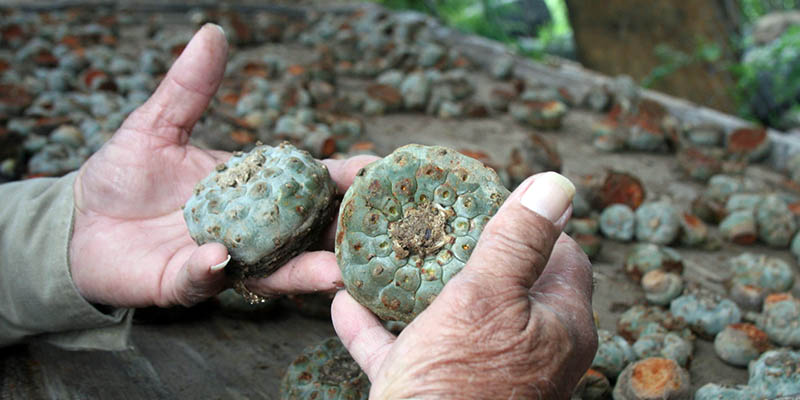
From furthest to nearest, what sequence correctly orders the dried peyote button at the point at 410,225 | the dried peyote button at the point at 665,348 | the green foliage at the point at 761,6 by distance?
the green foliage at the point at 761,6 → the dried peyote button at the point at 665,348 → the dried peyote button at the point at 410,225

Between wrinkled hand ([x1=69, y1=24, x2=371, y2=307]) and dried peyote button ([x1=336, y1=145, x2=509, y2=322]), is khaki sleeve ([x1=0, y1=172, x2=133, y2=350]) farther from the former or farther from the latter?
dried peyote button ([x1=336, y1=145, x2=509, y2=322])

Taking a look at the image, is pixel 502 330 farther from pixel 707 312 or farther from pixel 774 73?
pixel 774 73

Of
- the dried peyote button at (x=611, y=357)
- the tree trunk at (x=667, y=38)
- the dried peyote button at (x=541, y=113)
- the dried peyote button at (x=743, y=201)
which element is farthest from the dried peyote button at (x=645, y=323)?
the tree trunk at (x=667, y=38)

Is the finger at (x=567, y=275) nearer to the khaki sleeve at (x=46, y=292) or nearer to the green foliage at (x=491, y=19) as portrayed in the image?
the khaki sleeve at (x=46, y=292)

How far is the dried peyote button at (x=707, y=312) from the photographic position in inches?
89.9

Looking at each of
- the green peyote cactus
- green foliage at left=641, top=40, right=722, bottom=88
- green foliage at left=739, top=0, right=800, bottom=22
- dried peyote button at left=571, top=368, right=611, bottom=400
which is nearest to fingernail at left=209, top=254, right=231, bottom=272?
the green peyote cactus

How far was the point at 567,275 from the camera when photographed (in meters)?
1.48

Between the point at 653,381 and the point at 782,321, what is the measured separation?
656mm

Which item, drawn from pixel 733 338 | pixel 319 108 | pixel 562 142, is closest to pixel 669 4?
pixel 562 142

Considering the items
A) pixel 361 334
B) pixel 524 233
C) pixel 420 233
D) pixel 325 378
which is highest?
pixel 524 233

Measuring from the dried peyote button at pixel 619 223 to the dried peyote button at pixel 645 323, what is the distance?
0.65 meters

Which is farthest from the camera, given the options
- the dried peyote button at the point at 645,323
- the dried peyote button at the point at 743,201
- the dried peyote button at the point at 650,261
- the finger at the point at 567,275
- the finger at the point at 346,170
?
the dried peyote button at the point at 743,201

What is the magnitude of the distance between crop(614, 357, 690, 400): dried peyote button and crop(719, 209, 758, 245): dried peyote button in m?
1.28

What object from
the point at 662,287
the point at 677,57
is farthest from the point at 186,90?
the point at 677,57
